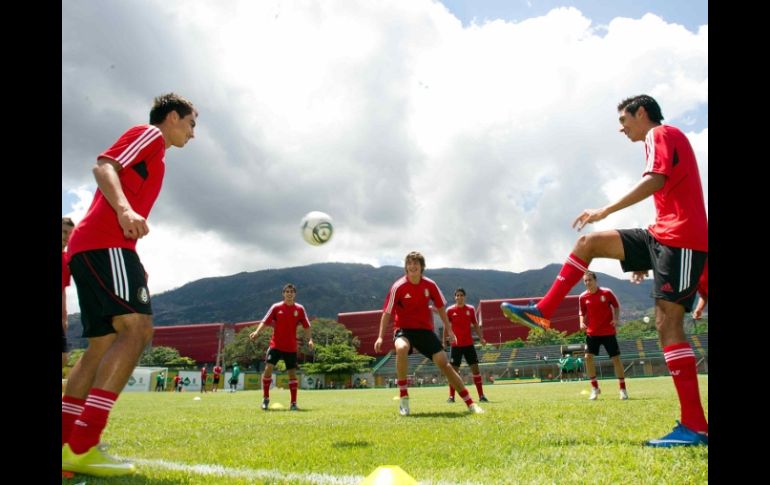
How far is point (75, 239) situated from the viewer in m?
3.57

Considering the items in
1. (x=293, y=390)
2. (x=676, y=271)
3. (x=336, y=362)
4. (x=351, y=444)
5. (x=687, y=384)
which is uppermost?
(x=676, y=271)

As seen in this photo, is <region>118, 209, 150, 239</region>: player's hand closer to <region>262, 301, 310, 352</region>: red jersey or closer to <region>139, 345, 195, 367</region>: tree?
<region>262, 301, 310, 352</region>: red jersey

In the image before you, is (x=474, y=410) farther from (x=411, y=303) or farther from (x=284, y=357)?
(x=284, y=357)

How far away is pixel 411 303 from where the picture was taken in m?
8.65

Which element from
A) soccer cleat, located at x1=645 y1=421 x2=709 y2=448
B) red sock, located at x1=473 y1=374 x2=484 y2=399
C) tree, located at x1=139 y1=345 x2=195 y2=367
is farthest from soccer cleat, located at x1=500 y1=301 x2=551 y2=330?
tree, located at x1=139 y1=345 x2=195 y2=367

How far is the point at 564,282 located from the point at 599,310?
8.12 meters

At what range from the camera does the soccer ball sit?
A: 35.4 ft

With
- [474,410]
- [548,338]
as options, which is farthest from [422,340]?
[548,338]

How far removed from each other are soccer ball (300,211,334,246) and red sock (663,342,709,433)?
774cm

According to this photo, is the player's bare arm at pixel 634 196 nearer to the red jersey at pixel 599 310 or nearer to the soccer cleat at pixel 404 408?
the soccer cleat at pixel 404 408
